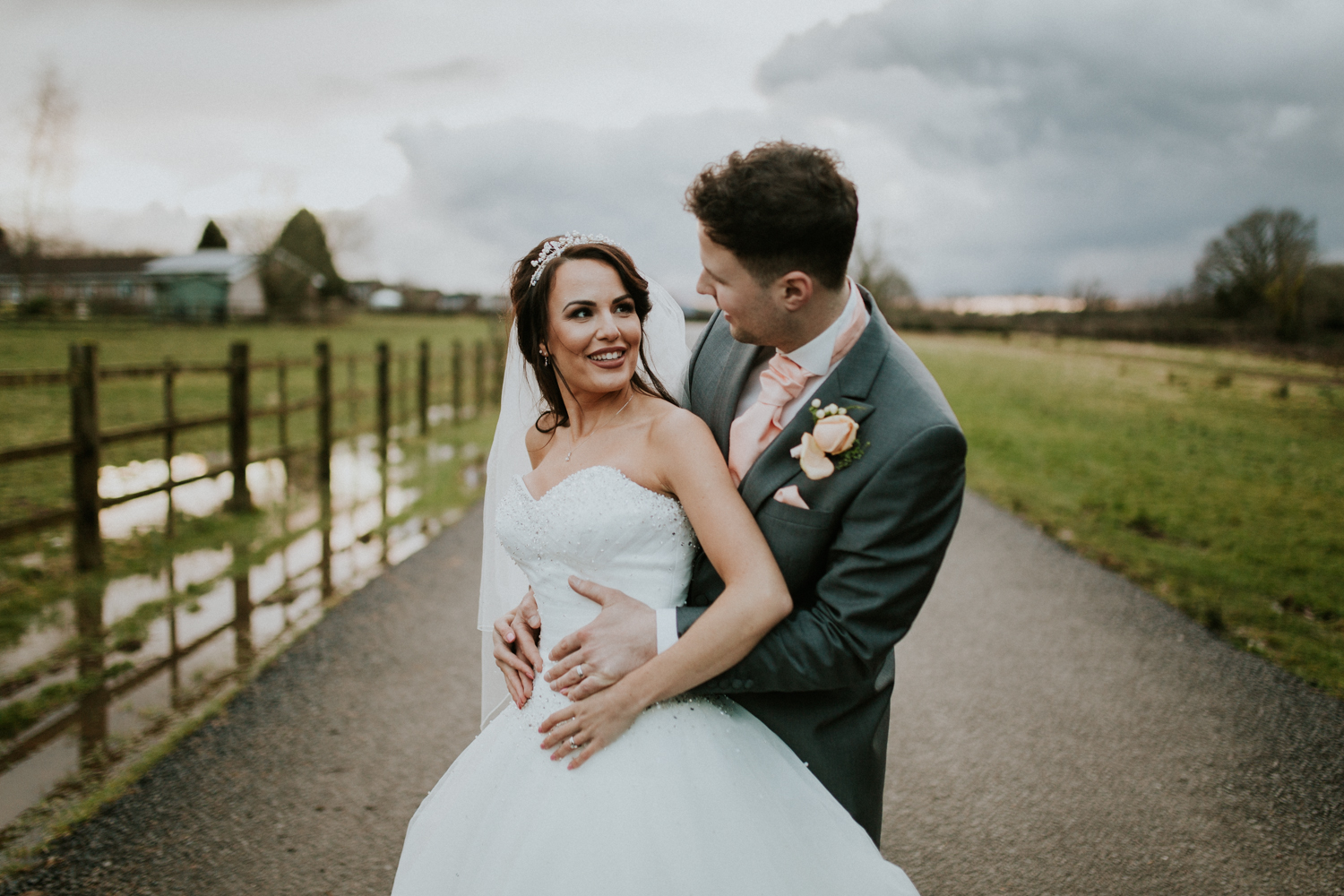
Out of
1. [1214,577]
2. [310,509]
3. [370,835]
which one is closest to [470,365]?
[310,509]

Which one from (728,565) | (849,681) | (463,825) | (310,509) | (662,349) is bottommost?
(310,509)

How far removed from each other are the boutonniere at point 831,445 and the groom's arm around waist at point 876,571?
0.05 meters

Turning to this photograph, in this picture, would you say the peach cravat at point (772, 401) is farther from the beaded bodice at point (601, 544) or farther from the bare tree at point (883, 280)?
the bare tree at point (883, 280)

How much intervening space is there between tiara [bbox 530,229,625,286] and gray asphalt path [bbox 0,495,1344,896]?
89.0 inches

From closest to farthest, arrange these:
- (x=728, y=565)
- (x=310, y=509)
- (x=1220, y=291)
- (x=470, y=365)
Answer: (x=728, y=565) → (x=310, y=509) → (x=470, y=365) → (x=1220, y=291)

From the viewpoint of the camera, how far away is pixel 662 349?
308 centimetres

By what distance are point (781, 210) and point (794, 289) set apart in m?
0.21

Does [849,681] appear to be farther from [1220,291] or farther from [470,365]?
[1220,291]

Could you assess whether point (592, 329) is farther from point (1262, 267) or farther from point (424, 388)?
point (1262, 267)

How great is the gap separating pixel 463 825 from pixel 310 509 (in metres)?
7.72

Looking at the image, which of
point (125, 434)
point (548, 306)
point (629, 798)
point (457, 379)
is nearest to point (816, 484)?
point (629, 798)

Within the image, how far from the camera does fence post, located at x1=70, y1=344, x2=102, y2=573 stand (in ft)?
20.6

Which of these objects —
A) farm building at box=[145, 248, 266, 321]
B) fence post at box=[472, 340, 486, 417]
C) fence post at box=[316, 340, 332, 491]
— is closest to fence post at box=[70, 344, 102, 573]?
fence post at box=[316, 340, 332, 491]

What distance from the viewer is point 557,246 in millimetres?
2602
